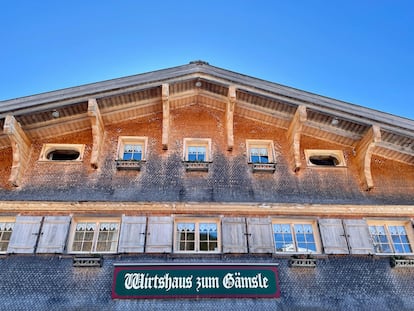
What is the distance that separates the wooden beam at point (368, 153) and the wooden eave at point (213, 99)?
1.05ft

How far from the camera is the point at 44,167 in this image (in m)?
15.2

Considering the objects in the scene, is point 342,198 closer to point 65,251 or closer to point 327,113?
point 327,113

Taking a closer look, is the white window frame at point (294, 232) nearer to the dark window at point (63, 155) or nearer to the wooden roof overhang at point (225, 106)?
the wooden roof overhang at point (225, 106)

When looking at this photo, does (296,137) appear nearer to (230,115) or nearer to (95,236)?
(230,115)

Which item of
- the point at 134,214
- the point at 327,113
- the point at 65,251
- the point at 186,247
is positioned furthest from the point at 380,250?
the point at 65,251

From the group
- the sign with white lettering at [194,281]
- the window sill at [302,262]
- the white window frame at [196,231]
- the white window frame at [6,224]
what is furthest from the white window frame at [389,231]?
the white window frame at [6,224]

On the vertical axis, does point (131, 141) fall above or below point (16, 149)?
above

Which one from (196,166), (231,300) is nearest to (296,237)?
(231,300)

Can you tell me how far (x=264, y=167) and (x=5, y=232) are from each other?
30.4ft

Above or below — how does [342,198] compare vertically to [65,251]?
above

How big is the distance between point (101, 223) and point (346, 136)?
9.99 m

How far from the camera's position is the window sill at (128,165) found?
1520cm

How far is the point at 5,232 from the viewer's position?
1373cm

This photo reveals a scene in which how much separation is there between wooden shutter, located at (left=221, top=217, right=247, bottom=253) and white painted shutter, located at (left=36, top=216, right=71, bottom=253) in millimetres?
5150
